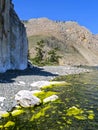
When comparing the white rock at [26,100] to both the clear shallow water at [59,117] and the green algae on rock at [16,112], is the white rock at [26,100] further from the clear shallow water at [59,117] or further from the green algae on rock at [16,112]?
the green algae on rock at [16,112]

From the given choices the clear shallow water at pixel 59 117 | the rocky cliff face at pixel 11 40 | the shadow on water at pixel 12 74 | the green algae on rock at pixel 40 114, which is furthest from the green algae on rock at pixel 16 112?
the rocky cliff face at pixel 11 40

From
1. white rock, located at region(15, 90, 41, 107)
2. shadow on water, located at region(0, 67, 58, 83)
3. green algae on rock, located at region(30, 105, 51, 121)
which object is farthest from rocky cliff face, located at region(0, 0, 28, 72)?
green algae on rock, located at region(30, 105, 51, 121)

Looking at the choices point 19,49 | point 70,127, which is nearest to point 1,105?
point 70,127

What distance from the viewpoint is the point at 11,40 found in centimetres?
6994

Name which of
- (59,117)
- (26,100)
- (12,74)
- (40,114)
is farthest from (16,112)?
(12,74)

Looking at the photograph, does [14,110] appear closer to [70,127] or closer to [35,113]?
[35,113]

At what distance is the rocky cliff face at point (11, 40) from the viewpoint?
57.3 m

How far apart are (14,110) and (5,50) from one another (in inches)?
1256

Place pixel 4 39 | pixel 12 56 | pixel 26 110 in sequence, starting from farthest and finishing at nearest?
pixel 12 56 → pixel 4 39 → pixel 26 110

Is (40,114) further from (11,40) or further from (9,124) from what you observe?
(11,40)

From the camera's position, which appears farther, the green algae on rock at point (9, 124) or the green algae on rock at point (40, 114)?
the green algae on rock at point (40, 114)

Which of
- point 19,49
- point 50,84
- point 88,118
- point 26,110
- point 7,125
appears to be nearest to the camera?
A: point 7,125

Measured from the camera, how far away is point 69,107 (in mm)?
30297

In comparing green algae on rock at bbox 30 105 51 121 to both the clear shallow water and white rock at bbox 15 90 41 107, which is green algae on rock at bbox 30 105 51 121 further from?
white rock at bbox 15 90 41 107
